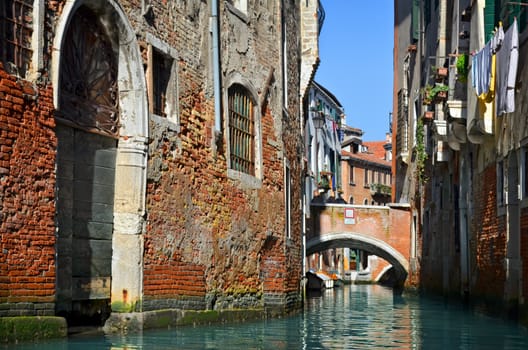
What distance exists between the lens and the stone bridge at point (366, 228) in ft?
110

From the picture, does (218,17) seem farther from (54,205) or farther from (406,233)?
(406,233)

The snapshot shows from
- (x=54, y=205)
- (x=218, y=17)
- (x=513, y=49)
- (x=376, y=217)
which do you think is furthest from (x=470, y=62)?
(x=376, y=217)

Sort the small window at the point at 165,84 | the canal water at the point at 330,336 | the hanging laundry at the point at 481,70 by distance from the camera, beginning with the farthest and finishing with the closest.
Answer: the hanging laundry at the point at 481,70, the small window at the point at 165,84, the canal water at the point at 330,336

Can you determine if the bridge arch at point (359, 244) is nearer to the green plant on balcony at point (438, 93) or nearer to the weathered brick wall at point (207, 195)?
the green plant on balcony at point (438, 93)

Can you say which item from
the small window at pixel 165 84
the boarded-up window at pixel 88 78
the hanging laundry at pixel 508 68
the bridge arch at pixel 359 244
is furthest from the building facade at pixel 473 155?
the boarded-up window at pixel 88 78

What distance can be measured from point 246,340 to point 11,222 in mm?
3297

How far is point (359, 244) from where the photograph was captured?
34406 millimetres

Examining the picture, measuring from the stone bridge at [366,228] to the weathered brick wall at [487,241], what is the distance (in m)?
12.8

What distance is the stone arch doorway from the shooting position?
11.1 m

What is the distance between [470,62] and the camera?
57.1 ft

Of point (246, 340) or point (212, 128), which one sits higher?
point (212, 128)

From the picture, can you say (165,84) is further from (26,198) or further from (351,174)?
(351,174)

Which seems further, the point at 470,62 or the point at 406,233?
the point at 406,233

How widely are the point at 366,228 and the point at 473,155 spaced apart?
13.3 m
